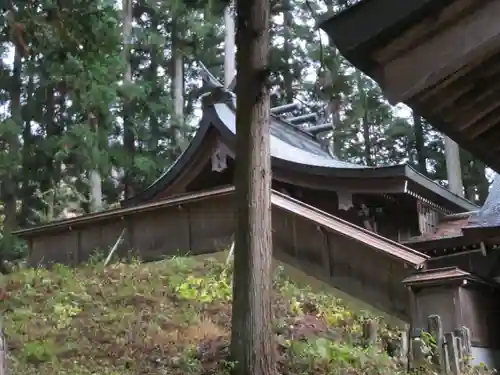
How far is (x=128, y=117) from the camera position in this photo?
2639 centimetres

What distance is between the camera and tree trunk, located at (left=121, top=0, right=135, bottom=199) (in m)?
24.8

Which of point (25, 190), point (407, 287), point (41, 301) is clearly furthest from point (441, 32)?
point (25, 190)

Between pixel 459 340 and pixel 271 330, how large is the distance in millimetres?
2706

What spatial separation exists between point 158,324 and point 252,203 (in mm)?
3122

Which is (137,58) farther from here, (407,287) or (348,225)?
(407,287)

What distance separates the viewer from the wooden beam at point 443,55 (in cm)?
214

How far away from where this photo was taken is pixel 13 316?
1036cm

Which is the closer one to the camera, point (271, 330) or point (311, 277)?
point (271, 330)

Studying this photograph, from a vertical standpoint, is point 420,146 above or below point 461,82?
above

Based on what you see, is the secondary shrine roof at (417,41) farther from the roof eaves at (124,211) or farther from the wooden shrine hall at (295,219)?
the roof eaves at (124,211)

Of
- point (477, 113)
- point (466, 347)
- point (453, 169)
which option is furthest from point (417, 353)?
point (453, 169)

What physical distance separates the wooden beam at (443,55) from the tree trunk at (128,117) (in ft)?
73.5

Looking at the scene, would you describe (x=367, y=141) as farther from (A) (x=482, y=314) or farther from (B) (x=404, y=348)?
(B) (x=404, y=348)

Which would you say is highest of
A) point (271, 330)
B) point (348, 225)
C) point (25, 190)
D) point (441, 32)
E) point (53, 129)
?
point (53, 129)
